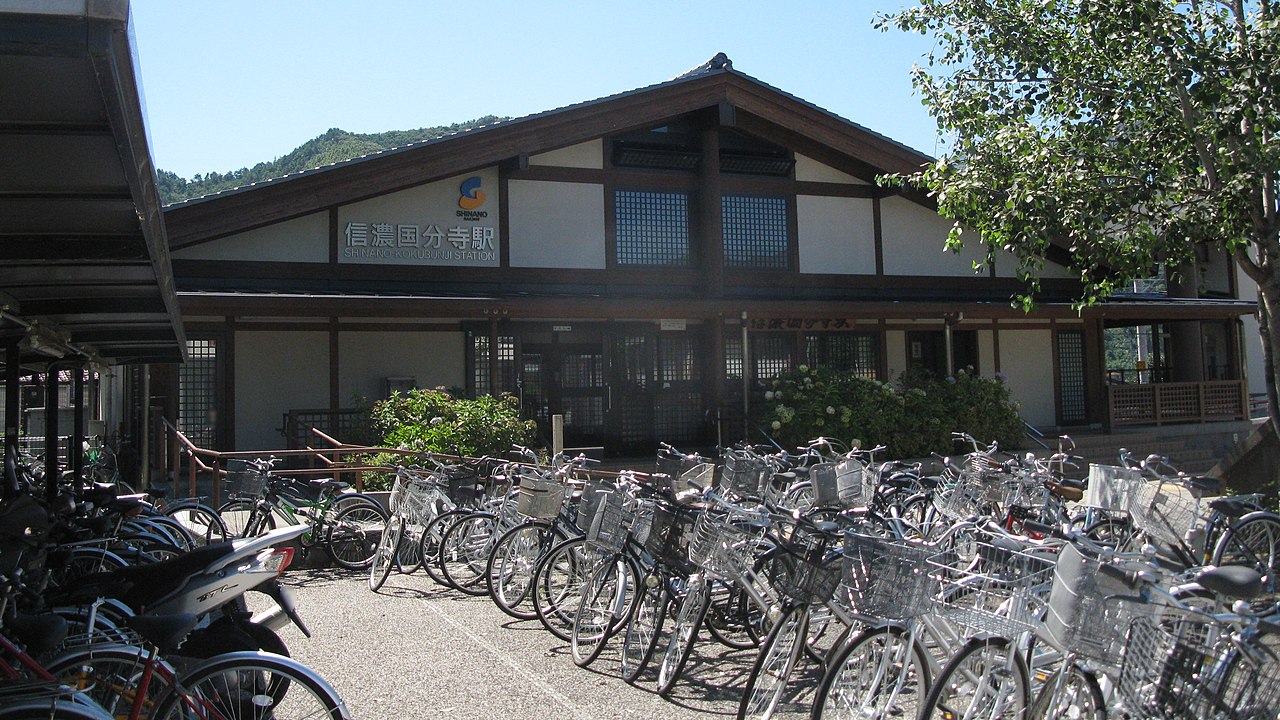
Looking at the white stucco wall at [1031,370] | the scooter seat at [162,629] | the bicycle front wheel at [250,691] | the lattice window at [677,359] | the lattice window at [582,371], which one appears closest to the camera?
the scooter seat at [162,629]

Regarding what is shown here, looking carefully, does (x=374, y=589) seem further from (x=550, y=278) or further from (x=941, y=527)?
(x=550, y=278)

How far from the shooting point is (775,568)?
424 cm

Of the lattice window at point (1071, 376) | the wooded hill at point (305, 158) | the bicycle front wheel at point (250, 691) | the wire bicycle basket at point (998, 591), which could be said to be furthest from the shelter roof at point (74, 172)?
the wooded hill at point (305, 158)

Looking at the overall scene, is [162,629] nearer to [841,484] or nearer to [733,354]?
[841,484]

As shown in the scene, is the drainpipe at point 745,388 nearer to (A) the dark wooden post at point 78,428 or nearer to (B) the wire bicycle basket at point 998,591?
(A) the dark wooden post at point 78,428

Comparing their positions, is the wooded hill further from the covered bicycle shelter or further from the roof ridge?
the covered bicycle shelter

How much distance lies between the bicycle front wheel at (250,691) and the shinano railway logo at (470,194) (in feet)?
43.6

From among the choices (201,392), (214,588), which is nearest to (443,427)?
(201,392)

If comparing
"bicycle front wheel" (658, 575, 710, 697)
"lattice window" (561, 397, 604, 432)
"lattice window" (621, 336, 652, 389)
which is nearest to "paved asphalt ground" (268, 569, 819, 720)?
"bicycle front wheel" (658, 575, 710, 697)

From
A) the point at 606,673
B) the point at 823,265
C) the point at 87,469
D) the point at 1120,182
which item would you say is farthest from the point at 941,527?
the point at 823,265

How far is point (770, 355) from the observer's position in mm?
18109

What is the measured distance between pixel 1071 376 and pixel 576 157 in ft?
38.0

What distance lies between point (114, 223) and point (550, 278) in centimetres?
1254

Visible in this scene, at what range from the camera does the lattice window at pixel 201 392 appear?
1450 centimetres
